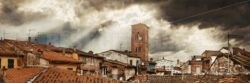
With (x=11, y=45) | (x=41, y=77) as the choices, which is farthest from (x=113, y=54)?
(x=41, y=77)

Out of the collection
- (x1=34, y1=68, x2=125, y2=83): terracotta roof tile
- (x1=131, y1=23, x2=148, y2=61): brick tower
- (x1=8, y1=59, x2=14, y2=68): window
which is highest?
(x1=131, y1=23, x2=148, y2=61): brick tower

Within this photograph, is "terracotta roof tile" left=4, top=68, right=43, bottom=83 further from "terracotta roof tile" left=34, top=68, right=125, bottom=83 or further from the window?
the window

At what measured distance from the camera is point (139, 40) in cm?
7925

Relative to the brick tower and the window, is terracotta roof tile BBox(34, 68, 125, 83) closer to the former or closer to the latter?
the window

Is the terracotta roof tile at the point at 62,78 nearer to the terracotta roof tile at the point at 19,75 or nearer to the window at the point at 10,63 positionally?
the terracotta roof tile at the point at 19,75

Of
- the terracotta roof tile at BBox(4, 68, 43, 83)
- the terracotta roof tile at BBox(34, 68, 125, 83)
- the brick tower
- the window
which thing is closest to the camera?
the terracotta roof tile at BBox(34, 68, 125, 83)

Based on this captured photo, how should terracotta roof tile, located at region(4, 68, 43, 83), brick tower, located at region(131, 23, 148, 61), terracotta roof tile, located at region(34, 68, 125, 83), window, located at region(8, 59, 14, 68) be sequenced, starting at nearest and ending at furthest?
terracotta roof tile, located at region(34, 68, 125, 83)
terracotta roof tile, located at region(4, 68, 43, 83)
window, located at region(8, 59, 14, 68)
brick tower, located at region(131, 23, 148, 61)

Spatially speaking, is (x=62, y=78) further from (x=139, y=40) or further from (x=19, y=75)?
(x=139, y=40)

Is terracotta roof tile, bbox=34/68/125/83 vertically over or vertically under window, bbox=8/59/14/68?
under

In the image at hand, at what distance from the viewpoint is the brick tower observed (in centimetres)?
7825

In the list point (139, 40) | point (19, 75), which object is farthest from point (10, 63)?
point (139, 40)

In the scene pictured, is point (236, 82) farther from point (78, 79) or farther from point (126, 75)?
point (126, 75)

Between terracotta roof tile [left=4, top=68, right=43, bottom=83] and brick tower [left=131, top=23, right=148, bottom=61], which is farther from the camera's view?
brick tower [left=131, top=23, right=148, bottom=61]

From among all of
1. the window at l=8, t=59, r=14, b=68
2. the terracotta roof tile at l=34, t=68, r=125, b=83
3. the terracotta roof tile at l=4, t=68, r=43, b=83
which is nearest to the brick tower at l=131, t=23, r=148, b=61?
the window at l=8, t=59, r=14, b=68
